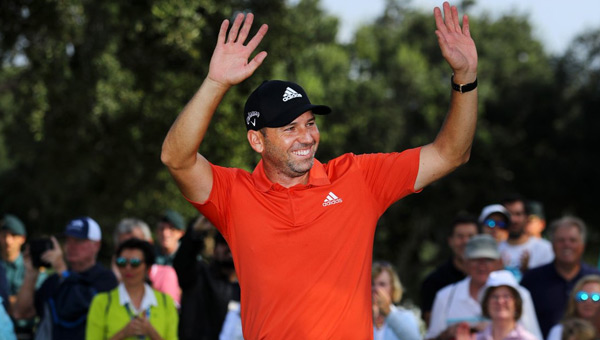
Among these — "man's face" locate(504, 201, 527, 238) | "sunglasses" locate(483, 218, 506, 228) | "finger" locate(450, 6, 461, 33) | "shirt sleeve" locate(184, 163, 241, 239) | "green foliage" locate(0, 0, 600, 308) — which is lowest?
"shirt sleeve" locate(184, 163, 241, 239)

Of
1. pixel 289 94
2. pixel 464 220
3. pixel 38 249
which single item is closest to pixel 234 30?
pixel 289 94

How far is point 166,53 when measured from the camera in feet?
60.8

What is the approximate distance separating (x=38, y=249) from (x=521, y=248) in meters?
4.73

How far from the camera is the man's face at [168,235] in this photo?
9.41 m

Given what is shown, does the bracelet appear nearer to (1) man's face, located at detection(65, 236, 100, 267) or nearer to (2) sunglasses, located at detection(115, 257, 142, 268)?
(2) sunglasses, located at detection(115, 257, 142, 268)

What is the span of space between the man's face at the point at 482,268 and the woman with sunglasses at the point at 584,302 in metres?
0.67

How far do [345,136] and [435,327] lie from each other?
104 feet

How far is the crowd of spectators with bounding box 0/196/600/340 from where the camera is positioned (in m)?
7.08

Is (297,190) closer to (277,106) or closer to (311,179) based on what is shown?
(311,179)

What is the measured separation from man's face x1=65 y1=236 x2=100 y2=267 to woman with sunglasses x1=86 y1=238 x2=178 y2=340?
539 millimetres

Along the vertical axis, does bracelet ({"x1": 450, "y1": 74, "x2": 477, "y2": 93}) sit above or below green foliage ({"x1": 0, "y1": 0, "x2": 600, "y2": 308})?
below

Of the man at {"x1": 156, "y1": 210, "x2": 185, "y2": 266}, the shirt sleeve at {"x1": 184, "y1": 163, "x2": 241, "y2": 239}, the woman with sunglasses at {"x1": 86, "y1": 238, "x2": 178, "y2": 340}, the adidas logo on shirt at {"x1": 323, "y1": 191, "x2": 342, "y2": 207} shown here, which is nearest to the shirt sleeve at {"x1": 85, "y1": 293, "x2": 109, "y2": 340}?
the woman with sunglasses at {"x1": 86, "y1": 238, "x2": 178, "y2": 340}

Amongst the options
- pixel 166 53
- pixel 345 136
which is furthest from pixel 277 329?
pixel 345 136

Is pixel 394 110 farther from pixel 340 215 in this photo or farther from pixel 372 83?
pixel 340 215
